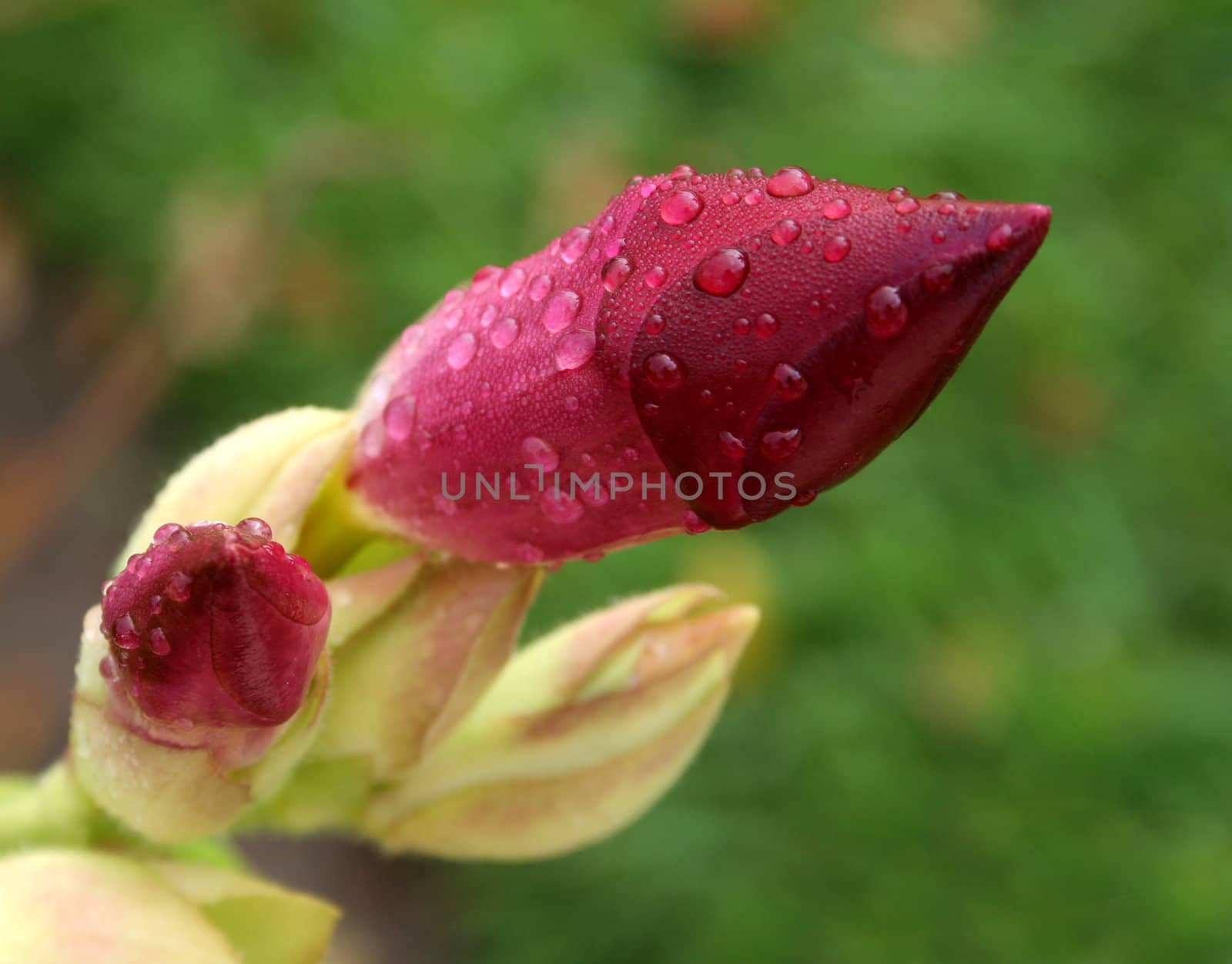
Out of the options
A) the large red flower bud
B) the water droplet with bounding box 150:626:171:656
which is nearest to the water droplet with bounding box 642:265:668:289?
the large red flower bud

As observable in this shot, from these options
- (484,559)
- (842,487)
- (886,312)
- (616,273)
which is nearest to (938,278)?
(886,312)

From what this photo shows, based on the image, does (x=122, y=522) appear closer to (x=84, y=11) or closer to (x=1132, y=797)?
(x=84, y=11)

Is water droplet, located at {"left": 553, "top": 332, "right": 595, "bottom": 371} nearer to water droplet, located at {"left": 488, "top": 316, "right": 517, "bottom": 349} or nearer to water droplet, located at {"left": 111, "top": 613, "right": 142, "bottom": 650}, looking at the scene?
water droplet, located at {"left": 488, "top": 316, "right": 517, "bottom": 349}

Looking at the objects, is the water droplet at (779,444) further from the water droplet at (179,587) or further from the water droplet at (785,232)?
the water droplet at (179,587)

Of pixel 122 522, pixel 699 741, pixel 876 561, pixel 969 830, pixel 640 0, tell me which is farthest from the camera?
pixel 640 0

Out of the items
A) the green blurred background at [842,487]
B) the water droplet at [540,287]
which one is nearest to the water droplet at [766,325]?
the water droplet at [540,287]

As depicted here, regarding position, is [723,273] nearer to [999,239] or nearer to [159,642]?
[999,239]

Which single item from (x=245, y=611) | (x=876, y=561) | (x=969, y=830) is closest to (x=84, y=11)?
(x=876, y=561)
